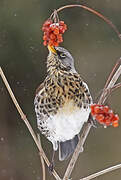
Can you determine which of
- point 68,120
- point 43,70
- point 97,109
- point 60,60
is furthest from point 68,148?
point 43,70

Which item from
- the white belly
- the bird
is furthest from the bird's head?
the white belly

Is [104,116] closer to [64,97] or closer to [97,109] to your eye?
[97,109]

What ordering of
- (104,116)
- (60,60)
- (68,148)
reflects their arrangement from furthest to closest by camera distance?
(68,148) → (60,60) → (104,116)

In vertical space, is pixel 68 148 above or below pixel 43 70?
above

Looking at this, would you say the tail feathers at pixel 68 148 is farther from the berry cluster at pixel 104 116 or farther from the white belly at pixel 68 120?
the berry cluster at pixel 104 116

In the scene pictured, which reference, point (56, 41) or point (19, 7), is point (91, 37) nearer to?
point (19, 7)

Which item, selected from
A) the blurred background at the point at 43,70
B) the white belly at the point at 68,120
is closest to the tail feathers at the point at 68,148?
the white belly at the point at 68,120
